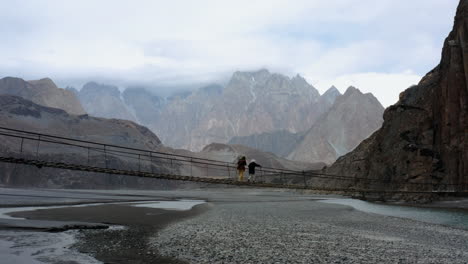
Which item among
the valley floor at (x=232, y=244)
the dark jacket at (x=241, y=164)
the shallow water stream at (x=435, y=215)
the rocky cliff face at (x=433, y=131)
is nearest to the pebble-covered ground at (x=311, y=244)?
the valley floor at (x=232, y=244)

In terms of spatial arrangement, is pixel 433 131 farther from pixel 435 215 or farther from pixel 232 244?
pixel 232 244

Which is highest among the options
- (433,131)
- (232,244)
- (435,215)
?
(433,131)

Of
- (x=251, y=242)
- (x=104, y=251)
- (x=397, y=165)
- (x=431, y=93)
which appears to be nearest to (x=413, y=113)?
(x=431, y=93)

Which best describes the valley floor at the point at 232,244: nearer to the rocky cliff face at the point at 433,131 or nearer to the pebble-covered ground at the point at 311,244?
the pebble-covered ground at the point at 311,244

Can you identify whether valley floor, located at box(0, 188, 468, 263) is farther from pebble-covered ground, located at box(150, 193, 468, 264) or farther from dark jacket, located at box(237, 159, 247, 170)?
dark jacket, located at box(237, 159, 247, 170)

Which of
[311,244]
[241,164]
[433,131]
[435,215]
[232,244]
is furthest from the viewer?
[433,131]

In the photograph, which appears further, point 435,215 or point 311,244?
point 435,215

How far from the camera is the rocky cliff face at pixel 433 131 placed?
61.8m

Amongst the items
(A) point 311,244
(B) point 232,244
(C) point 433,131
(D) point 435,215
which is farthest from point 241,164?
(C) point 433,131

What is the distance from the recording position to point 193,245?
18.5 m

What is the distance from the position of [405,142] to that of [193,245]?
6282 centimetres

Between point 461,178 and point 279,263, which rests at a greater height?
point 461,178

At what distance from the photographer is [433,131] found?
69312 millimetres

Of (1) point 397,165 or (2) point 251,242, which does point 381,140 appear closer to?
(1) point 397,165
